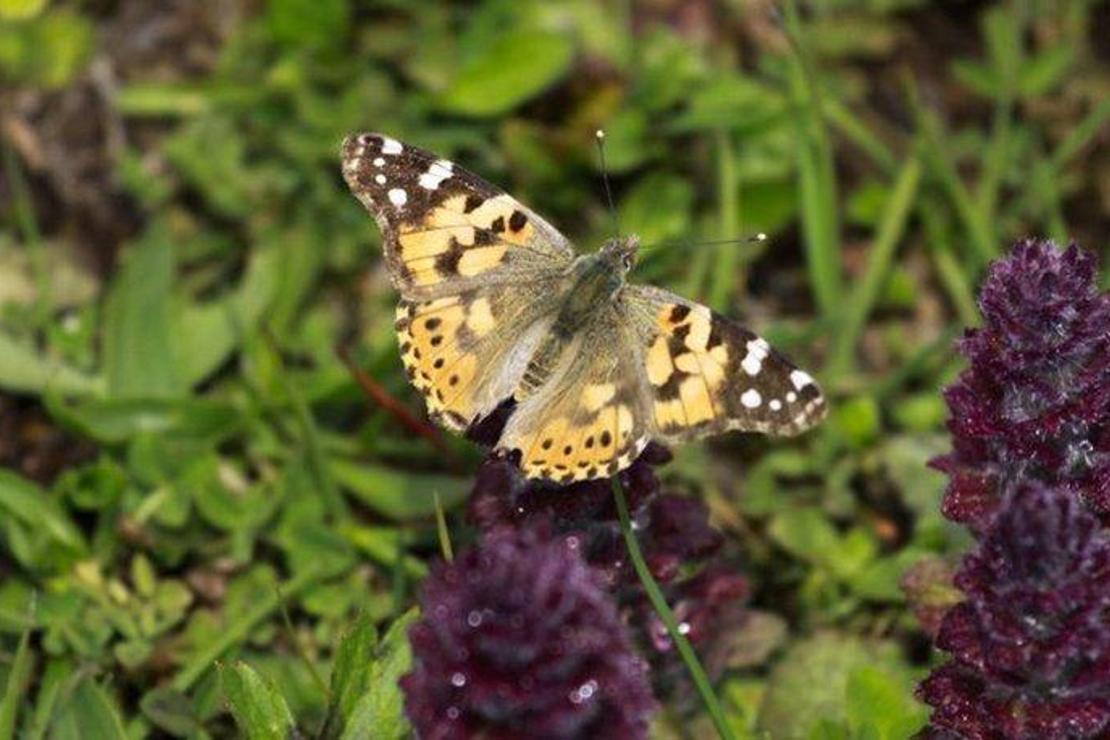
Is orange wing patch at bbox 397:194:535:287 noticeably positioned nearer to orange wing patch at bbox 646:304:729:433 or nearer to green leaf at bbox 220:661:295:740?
orange wing patch at bbox 646:304:729:433

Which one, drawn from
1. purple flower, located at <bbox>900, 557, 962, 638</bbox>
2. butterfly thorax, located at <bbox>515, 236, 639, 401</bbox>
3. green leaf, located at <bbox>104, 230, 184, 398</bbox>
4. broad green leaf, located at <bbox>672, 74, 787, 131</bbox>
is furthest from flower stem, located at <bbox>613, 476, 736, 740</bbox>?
broad green leaf, located at <bbox>672, 74, 787, 131</bbox>

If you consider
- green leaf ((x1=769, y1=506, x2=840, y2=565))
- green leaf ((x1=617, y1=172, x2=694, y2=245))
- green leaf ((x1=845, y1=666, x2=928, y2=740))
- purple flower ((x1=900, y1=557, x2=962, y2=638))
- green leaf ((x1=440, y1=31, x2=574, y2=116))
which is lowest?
green leaf ((x1=845, y1=666, x2=928, y2=740))

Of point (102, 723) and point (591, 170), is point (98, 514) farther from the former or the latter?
point (591, 170)

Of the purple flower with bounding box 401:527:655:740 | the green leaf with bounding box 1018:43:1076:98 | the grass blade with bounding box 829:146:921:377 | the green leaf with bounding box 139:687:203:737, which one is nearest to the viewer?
the purple flower with bounding box 401:527:655:740

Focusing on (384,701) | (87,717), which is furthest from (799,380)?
(87,717)

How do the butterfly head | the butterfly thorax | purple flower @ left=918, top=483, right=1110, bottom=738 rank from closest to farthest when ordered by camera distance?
purple flower @ left=918, top=483, right=1110, bottom=738 < the butterfly thorax < the butterfly head

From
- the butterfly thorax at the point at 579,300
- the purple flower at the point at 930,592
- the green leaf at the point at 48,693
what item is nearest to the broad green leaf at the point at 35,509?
the green leaf at the point at 48,693

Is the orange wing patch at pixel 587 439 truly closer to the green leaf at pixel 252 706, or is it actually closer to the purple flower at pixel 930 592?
the green leaf at pixel 252 706

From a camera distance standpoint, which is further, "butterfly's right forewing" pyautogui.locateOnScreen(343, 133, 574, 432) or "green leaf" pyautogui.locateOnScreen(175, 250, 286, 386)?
"green leaf" pyautogui.locateOnScreen(175, 250, 286, 386)
